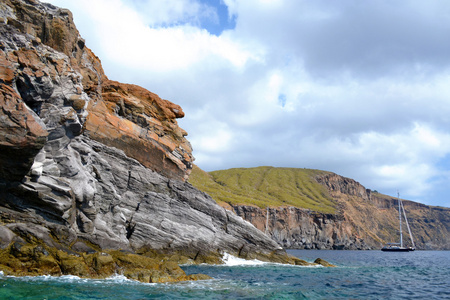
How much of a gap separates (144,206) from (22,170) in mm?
20578

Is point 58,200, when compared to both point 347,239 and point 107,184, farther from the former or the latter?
point 347,239

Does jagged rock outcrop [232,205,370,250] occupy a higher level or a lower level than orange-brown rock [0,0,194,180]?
lower

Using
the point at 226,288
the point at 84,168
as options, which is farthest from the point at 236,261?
the point at 84,168

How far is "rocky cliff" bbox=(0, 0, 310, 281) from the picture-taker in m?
29.2

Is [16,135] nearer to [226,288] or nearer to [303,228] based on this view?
[226,288]

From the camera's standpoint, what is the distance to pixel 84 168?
41.3m

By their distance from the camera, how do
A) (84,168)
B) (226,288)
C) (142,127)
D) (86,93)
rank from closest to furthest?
(226,288) < (84,168) < (86,93) < (142,127)

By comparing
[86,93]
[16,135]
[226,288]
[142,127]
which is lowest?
[226,288]

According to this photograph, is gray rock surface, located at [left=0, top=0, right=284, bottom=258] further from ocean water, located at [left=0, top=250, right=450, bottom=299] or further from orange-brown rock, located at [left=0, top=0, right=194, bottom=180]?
ocean water, located at [left=0, top=250, right=450, bottom=299]

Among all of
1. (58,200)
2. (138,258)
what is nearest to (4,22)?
(58,200)

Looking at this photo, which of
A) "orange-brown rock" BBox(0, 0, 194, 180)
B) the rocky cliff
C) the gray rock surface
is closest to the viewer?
the rocky cliff

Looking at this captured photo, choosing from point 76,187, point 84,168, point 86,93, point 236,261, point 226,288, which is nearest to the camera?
point 226,288

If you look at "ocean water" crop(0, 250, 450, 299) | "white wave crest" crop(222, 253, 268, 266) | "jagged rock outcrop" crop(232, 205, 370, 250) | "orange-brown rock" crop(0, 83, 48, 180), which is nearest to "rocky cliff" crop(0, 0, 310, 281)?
"orange-brown rock" crop(0, 83, 48, 180)

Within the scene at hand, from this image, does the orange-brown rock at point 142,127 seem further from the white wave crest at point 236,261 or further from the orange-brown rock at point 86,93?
the white wave crest at point 236,261
